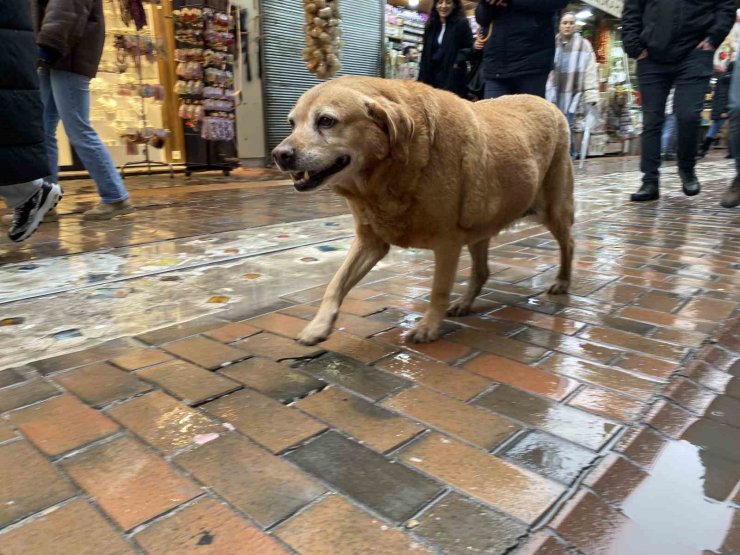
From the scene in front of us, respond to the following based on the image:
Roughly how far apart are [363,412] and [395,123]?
3.46 feet

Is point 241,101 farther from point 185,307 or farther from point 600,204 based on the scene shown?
point 185,307

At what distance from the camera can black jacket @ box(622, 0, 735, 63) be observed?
207 inches

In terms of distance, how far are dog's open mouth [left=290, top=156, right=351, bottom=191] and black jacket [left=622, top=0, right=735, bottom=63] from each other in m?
4.87

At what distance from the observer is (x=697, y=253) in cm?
380

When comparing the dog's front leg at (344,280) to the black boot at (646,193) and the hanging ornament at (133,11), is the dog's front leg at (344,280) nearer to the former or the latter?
the black boot at (646,193)

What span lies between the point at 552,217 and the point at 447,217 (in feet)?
3.23

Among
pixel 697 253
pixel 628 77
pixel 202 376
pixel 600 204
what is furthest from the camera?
pixel 628 77

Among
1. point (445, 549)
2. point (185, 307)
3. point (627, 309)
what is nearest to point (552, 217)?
point (627, 309)

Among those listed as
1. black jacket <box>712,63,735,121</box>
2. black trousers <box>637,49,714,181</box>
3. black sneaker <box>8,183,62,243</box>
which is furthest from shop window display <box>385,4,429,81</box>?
black sneaker <box>8,183,62,243</box>

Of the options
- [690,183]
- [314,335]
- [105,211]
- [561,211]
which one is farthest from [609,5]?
[314,335]

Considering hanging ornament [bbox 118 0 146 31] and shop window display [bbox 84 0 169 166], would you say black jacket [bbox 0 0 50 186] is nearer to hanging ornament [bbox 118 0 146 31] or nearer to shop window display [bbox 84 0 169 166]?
hanging ornament [bbox 118 0 146 31]

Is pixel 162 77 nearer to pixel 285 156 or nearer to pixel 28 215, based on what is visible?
pixel 28 215

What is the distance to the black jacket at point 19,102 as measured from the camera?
304cm

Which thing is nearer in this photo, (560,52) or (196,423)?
(196,423)
